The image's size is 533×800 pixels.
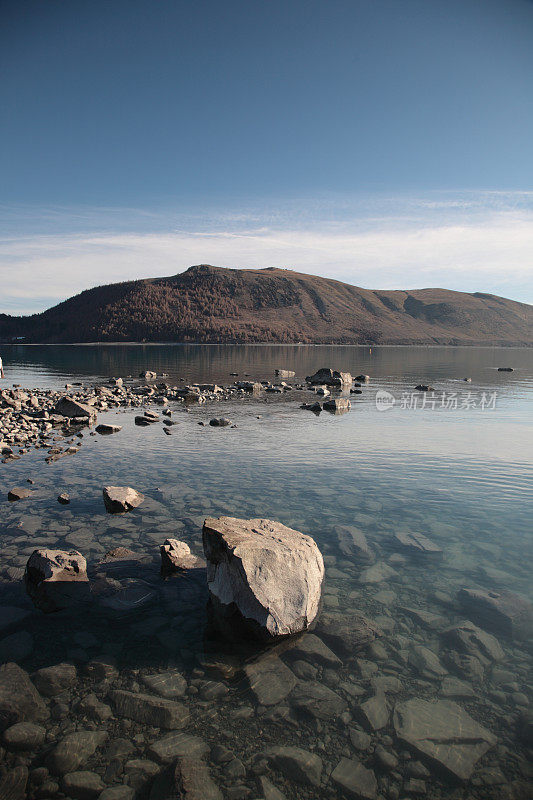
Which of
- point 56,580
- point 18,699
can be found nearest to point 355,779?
point 18,699

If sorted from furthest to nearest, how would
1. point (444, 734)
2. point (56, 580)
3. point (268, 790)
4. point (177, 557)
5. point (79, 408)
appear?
point (79, 408)
point (177, 557)
point (56, 580)
point (444, 734)
point (268, 790)

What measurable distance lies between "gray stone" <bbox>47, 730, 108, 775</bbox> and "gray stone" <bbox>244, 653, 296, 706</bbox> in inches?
71.2

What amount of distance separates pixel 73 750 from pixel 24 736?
1.95 feet

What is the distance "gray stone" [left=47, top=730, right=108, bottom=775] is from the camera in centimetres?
469

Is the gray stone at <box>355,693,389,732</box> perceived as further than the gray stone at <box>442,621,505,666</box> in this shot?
No

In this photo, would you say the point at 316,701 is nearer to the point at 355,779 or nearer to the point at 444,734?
the point at 355,779

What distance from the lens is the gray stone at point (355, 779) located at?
455 centimetres

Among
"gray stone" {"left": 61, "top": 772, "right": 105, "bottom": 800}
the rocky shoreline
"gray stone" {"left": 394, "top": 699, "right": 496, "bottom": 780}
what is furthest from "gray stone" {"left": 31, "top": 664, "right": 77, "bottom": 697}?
the rocky shoreline

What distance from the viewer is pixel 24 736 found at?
4996 millimetres

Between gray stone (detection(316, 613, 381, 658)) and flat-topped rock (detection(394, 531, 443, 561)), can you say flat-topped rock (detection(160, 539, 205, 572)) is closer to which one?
gray stone (detection(316, 613, 381, 658))

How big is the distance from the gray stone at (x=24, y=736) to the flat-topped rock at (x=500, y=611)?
617 centimetres

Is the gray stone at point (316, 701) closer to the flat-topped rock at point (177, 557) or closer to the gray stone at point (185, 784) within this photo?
the gray stone at point (185, 784)

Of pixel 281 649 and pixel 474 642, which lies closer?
pixel 281 649

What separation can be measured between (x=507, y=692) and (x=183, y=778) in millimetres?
4121
